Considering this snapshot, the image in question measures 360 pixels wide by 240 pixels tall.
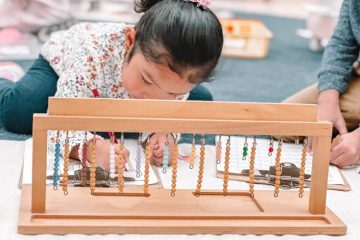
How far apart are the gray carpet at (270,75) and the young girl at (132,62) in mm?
122

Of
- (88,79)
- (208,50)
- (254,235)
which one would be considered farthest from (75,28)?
(254,235)

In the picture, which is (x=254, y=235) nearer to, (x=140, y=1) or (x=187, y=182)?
(x=187, y=182)

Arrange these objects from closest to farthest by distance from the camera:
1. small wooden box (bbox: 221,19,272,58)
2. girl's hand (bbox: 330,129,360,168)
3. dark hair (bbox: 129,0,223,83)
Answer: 1. dark hair (bbox: 129,0,223,83)
2. girl's hand (bbox: 330,129,360,168)
3. small wooden box (bbox: 221,19,272,58)

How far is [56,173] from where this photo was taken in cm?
92

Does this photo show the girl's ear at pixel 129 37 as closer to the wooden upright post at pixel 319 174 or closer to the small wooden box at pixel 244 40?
the wooden upright post at pixel 319 174

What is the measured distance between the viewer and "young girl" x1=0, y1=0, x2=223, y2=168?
1.03 metres

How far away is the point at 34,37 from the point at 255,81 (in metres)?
0.78

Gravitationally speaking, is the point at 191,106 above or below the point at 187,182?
above

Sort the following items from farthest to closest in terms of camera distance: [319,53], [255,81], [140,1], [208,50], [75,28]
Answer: [319,53]
[255,81]
[75,28]
[140,1]
[208,50]

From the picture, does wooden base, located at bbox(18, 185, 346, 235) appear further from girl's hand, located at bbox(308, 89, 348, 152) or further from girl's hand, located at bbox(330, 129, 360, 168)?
girl's hand, located at bbox(308, 89, 348, 152)

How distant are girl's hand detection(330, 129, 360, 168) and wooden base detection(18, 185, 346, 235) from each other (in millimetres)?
262

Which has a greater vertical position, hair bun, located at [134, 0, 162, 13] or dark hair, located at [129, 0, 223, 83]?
hair bun, located at [134, 0, 162, 13]

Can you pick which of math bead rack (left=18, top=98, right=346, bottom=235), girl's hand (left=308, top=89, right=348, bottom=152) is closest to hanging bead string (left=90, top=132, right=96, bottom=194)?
math bead rack (left=18, top=98, right=346, bottom=235)

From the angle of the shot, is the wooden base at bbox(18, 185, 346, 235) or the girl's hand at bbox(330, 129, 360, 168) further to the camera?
the girl's hand at bbox(330, 129, 360, 168)
